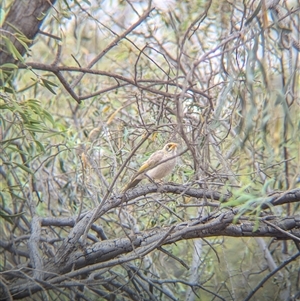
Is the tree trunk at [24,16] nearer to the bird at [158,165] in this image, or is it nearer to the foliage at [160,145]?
the foliage at [160,145]

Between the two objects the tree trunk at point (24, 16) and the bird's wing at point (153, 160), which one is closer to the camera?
the bird's wing at point (153, 160)

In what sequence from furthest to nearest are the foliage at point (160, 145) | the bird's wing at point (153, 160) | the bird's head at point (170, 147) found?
the bird's head at point (170, 147) → the bird's wing at point (153, 160) → the foliage at point (160, 145)

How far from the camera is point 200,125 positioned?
325 centimetres

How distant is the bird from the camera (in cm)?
352

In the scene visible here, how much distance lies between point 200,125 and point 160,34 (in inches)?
105

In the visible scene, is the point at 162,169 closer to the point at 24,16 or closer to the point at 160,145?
the point at 160,145

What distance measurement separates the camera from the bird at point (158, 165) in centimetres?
352

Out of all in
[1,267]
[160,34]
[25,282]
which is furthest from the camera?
[160,34]

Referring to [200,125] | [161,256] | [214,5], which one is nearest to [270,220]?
[200,125]

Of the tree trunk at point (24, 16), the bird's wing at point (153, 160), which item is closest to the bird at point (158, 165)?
the bird's wing at point (153, 160)

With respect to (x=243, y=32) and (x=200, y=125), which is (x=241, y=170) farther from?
(x=243, y=32)

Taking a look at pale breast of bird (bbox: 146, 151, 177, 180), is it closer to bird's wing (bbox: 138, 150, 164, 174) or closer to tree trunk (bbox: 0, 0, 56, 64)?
bird's wing (bbox: 138, 150, 164, 174)

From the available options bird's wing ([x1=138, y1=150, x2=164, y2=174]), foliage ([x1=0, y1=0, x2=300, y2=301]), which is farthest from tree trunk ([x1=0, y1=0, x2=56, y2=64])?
bird's wing ([x1=138, y1=150, x2=164, y2=174])

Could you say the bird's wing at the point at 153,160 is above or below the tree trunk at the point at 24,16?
below
